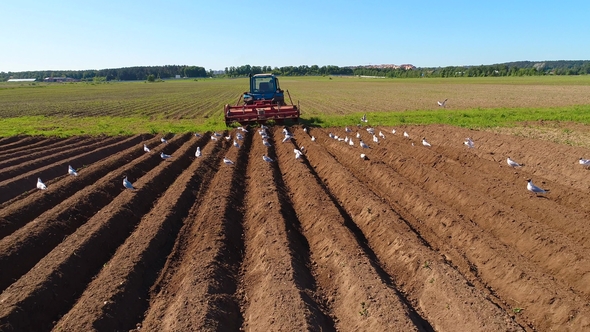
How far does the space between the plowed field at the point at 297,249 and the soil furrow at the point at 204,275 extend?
30 mm

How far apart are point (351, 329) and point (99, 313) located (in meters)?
3.35

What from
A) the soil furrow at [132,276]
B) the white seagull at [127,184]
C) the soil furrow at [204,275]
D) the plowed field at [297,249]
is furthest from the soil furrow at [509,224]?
the white seagull at [127,184]

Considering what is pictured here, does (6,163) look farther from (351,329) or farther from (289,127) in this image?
(351,329)

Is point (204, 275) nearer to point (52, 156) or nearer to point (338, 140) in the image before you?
point (52, 156)

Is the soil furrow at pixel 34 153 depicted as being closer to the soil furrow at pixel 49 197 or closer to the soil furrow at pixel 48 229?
the soil furrow at pixel 49 197

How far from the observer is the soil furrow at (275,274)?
523 centimetres

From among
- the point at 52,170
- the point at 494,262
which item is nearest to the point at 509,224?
the point at 494,262

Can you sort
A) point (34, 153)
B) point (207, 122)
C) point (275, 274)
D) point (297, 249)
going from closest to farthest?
1. point (275, 274)
2. point (297, 249)
3. point (34, 153)
4. point (207, 122)

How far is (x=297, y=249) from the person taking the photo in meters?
7.45

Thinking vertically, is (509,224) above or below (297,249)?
above

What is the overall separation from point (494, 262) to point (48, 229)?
27.8 feet

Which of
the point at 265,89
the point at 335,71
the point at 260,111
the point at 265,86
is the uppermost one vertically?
the point at 265,86

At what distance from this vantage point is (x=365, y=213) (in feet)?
30.0

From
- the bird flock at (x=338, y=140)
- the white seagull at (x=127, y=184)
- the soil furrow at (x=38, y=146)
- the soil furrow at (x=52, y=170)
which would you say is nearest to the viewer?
the white seagull at (x=127, y=184)
